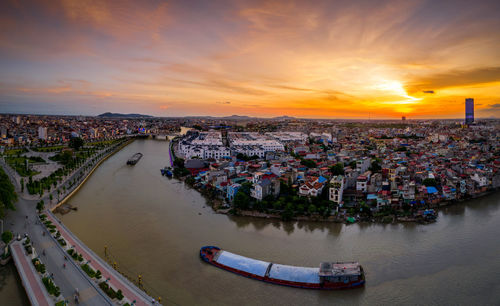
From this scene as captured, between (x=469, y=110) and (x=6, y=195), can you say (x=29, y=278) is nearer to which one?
(x=6, y=195)

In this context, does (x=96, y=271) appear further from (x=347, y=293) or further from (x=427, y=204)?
(x=427, y=204)

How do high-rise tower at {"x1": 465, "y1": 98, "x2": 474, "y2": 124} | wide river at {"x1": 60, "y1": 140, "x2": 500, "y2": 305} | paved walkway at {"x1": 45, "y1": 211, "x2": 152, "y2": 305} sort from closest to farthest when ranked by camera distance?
paved walkway at {"x1": 45, "y1": 211, "x2": 152, "y2": 305}
wide river at {"x1": 60, "y1": 140, "x2": 500, "y2": 305}
high-rise tower at {"x1": 465, "y1": 98, "x2": 474, "y2": 124}

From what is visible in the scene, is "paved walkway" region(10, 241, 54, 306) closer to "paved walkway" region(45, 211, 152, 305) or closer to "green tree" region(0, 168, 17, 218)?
"paved walkway" region(45, 211, 152, 305)

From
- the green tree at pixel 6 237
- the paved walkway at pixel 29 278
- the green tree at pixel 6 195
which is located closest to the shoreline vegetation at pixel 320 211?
the paved walkway at pixel 29 278

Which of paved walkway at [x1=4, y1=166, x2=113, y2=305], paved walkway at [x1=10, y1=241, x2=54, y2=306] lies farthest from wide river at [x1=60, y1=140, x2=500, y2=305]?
paved walkway at [x1=10, y1=241, x2=54, y2=306]

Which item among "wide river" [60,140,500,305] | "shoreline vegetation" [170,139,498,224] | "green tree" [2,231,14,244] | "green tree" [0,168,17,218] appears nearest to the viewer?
"wide river" [60,140,500,305]

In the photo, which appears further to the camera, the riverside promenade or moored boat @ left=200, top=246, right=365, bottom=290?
moored boat @ left=200, top=246, right=365, bottom=290

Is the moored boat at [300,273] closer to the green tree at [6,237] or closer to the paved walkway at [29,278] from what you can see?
the paved walkway at [29,278]
